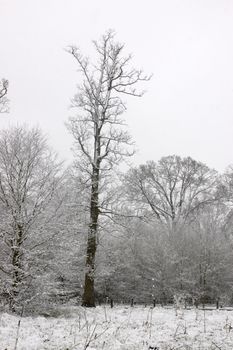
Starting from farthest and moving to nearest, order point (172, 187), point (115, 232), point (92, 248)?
1. point (172, 187)
2. point (115, 232)
3. point (92, 248)

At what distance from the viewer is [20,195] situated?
1727 cm

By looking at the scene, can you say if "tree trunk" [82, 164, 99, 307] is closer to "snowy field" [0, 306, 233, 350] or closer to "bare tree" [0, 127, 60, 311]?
"bare tree" [0, 127, 60, 311]

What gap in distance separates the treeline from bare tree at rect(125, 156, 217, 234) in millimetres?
110

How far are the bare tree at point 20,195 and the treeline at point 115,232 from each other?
0.04 meters

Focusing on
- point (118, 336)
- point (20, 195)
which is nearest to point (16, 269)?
point (20, 195)

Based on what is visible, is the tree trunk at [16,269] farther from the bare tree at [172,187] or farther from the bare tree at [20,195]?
the bare tree at [172,187]

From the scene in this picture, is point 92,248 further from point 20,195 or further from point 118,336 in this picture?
point 118,336

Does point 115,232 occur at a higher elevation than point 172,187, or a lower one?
lower

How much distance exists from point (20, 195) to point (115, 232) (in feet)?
54.9

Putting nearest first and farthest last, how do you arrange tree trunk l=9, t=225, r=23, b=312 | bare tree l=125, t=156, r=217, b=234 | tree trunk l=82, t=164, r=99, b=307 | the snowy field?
the snowy field, tree trunk l=9, t=225, r=23, b=312, tree trunk l=82, t=164, r=99, b=307, bare tree l=125, t=156, r=217, b=234

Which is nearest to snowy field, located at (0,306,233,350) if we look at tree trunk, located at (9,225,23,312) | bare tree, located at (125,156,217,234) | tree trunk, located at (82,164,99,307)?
tree trunk, located at (9,225,23,312)

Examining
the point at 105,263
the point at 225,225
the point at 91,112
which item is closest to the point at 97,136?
the point at 91,112

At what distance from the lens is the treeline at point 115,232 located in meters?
16.9

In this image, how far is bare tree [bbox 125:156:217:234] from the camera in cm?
4400
